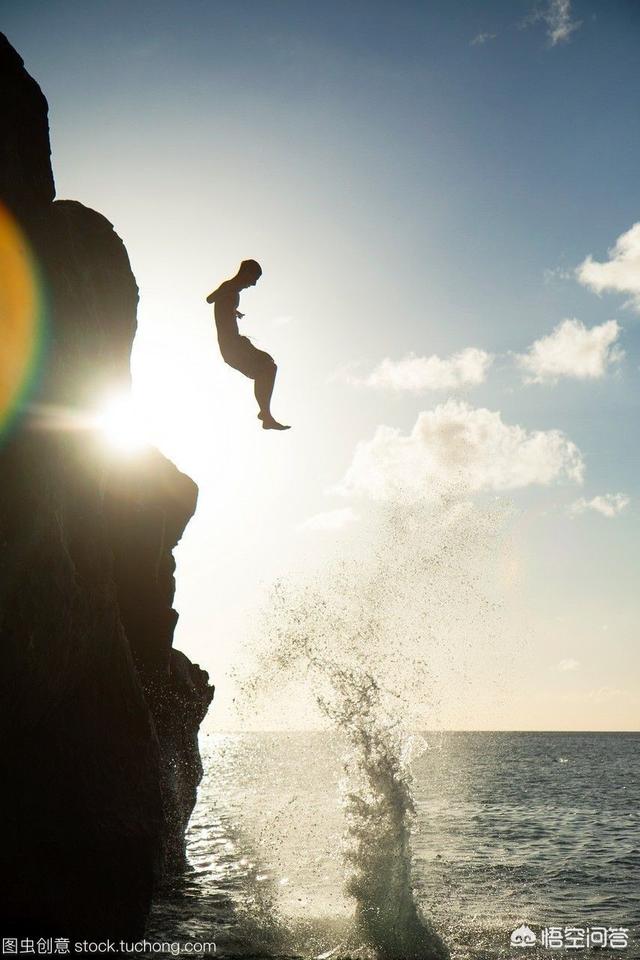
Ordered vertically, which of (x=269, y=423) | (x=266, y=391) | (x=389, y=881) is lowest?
(x=389, y=881)

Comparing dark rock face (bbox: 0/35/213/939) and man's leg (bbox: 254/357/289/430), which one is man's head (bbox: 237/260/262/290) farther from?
dark rock face (bbox: 0/35/213/939)

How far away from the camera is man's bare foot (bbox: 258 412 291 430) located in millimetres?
8070

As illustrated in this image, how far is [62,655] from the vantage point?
9.88 meters

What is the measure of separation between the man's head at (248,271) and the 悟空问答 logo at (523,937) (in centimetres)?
1490

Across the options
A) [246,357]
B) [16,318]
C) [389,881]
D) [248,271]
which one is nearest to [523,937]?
[389,881]

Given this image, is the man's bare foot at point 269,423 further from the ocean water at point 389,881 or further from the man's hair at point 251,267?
the ocean water at point 389,881

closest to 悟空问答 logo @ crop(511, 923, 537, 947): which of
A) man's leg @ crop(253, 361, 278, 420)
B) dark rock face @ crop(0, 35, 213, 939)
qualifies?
dark rock face @ crop(0, 35, 213, 939)

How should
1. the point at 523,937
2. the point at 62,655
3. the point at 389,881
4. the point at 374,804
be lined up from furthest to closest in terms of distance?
the point at 374,804, the point at 389,881, the point at 523,937, the point at 62,655

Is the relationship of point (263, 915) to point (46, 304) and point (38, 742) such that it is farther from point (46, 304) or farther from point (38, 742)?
point (46, 304)

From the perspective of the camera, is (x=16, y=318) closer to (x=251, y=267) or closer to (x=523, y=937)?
(x=251, y=267)

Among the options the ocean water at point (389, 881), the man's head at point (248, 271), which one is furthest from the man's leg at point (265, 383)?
the ocean water at point (389, 881)

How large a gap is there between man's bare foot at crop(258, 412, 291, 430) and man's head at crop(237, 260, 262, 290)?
1.71 meters

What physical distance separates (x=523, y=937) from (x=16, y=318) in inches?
652

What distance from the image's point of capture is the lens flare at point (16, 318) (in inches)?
332
